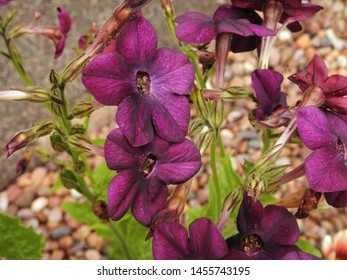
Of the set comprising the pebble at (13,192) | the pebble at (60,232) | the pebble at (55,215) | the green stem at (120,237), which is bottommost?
the pebble at (60,232)

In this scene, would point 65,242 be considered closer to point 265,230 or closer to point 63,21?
point 63,21

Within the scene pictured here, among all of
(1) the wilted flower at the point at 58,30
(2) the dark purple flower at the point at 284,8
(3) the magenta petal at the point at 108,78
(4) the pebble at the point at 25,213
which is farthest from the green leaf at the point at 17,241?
(2) the dark purple flower at the point at 284,8

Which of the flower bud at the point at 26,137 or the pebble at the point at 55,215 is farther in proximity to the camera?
the pebble at the point at 55,215

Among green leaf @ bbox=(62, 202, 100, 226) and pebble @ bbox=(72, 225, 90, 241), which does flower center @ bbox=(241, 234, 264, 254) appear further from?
pebble @ bbox=(72, 225, 90, 241)

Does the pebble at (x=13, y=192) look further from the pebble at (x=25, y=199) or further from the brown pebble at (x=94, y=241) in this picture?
the brown pebble at (x=94, y=241)

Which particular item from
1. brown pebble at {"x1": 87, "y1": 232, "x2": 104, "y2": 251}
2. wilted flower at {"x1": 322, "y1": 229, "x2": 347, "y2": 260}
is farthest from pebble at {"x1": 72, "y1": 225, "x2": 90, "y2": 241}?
wilted flower at {"x1": 322, "y1": 229, "x2": 347, "y2": 260}
